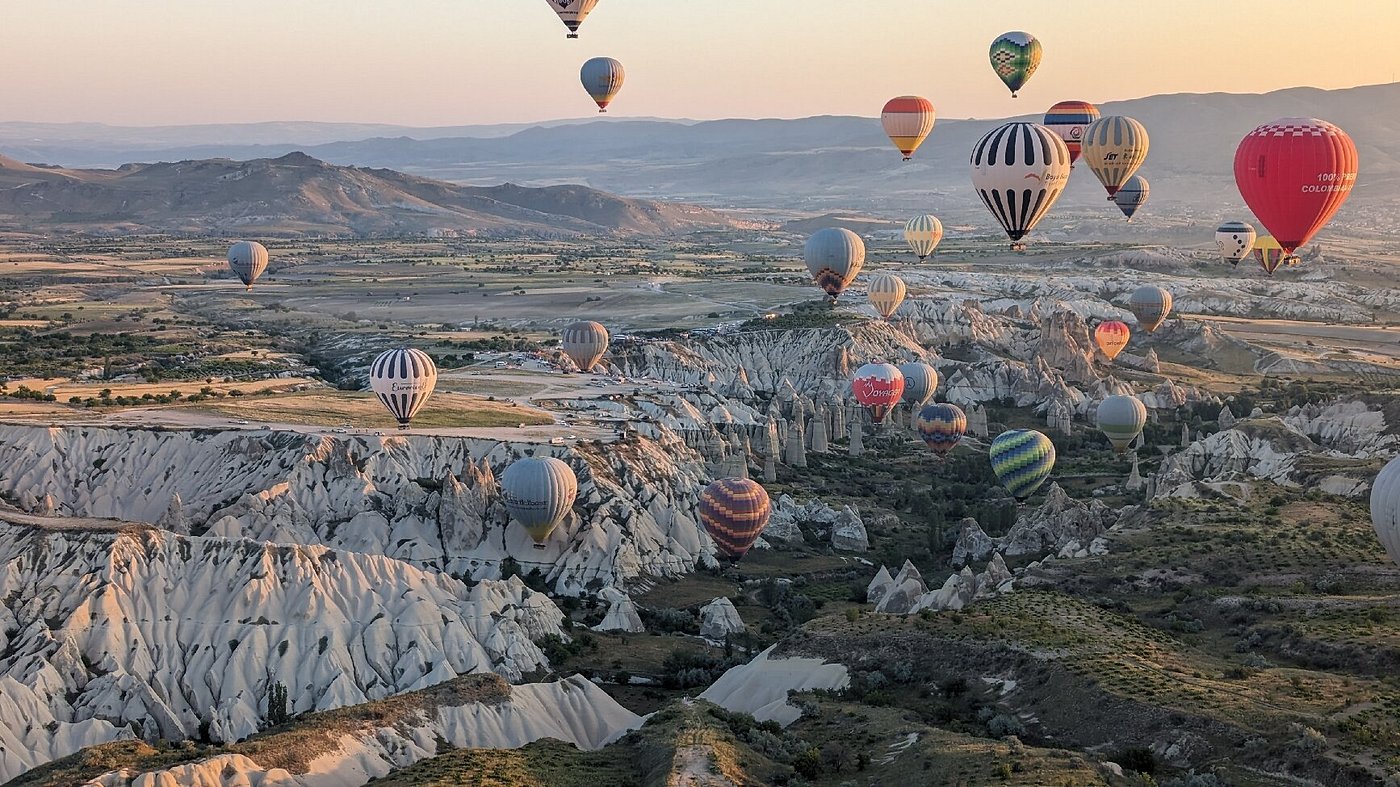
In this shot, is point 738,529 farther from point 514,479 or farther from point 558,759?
point 558,759

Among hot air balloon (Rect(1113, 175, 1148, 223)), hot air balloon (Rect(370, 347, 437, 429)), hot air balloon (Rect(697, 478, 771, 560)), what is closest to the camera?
hot air balloon (Rect(697, 478, 771, 560))

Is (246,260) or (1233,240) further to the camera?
(246,260)

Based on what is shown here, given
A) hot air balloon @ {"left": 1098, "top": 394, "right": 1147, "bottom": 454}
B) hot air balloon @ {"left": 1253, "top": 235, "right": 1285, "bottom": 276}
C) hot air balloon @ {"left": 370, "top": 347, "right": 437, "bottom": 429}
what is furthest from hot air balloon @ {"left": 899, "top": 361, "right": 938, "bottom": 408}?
hot air balloon @ {"left": 370, "top": 347, "right": 437, "bottom": 429}

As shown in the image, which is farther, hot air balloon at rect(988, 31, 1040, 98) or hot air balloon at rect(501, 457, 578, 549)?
hot air balloon at rect(988, 31, 1040, 98)

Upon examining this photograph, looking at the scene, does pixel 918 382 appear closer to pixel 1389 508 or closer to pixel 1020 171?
pixel 1020 171

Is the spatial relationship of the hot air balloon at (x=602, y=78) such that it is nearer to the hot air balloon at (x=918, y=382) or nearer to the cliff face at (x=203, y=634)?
the hot air balloon at (x=918, y=382)

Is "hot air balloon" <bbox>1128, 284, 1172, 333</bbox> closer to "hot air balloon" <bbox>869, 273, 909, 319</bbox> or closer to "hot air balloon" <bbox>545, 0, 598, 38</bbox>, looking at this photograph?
"hot air balloon" <bbox>869, 273, 909, 319</bbox>

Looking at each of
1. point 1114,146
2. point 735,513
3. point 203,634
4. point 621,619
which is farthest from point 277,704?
point 1114,146

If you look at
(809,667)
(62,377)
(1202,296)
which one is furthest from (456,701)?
(1202,296)
